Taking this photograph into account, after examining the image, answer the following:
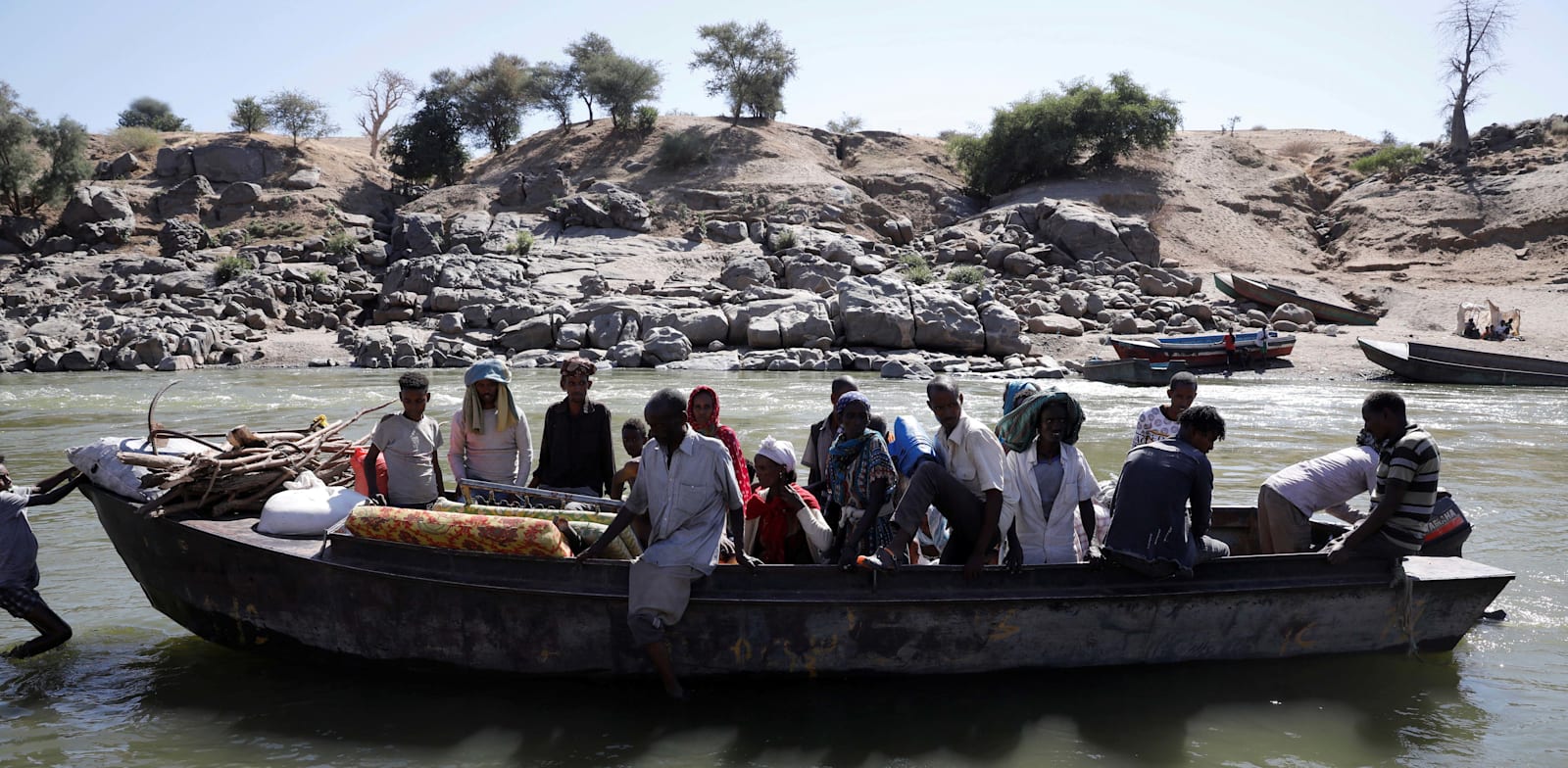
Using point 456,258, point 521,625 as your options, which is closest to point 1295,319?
point 456,258

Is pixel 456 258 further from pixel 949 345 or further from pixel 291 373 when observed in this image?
pixel 949 345

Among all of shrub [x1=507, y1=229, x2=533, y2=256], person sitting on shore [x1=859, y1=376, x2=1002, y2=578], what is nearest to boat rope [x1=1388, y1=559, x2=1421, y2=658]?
person sitting on shore [x1=859, y1=376, x2=1002, y2=578]

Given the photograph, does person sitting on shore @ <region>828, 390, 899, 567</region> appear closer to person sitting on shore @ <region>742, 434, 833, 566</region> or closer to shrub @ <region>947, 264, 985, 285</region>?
person sitting on shore @ <region>742, 434, 833, 566</region>

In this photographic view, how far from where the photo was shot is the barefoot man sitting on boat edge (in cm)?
417

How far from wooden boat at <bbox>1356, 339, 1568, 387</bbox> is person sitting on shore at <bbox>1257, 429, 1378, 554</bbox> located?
18.2 metres

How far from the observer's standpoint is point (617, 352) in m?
22.9

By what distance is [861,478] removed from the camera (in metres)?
4.61

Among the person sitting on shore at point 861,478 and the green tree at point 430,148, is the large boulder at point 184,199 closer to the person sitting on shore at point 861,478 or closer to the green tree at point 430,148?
the green tree at point 430,148

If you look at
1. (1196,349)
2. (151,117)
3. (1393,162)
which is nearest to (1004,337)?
(1196,349)

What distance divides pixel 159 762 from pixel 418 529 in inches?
52.7

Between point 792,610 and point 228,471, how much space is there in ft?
9.43

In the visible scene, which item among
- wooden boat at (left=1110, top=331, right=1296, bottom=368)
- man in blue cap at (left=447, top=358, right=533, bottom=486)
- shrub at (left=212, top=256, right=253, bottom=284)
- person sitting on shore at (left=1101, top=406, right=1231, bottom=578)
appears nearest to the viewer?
person sitting on shore at (left=1101, top=406, right=1231, bottom=578)

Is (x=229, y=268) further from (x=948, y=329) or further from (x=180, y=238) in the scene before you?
(x=948, y=329)

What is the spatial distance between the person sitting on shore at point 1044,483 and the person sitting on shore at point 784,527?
2.86 feet
